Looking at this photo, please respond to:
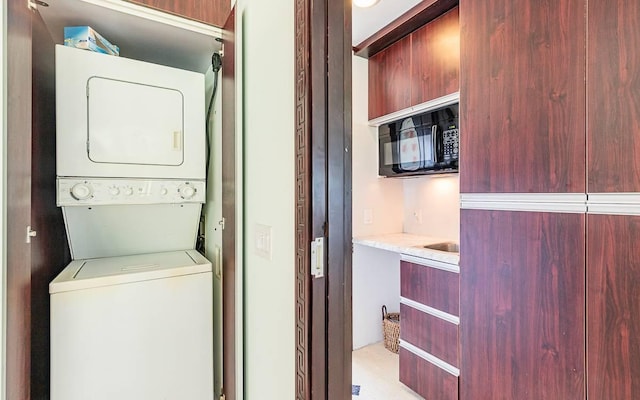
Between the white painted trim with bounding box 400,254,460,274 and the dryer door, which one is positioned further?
the white painted trim with bounding box 400,254,460,274

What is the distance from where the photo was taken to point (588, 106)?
115 centimetres

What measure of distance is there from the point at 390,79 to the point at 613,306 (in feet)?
6.83

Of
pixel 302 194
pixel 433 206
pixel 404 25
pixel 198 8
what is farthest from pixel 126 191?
pixel 433 206

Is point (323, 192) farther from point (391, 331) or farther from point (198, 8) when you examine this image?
point (391, 331)

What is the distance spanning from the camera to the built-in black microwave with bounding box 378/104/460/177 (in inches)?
81.1

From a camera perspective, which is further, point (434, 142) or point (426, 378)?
point (434, 142)

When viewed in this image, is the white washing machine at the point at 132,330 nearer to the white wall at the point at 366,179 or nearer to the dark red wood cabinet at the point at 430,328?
the dark red wood cabinet at the point at 430,328

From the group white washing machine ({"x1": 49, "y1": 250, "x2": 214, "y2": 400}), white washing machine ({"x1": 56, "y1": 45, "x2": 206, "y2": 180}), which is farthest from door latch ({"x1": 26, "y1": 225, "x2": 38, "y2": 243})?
white washing machine ({"x1": 56, "y1": 45, "x2": 206, "y2": 180})

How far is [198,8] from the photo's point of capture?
4.94ft

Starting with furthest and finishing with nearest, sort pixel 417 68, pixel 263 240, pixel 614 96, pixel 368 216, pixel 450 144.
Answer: pixel 368 216
pixel 417 68
pixel 450 144
pixel 263 240
pixel 614 96

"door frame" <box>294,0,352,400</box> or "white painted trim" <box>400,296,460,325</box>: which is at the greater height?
"door frame" <box>294,0,352,400</box>

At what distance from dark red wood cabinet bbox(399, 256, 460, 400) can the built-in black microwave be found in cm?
71

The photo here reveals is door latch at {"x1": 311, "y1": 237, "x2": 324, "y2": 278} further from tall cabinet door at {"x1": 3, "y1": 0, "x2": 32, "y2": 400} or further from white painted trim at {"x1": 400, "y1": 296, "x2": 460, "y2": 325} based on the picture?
white painted trim at {"x1": 400, "y1": 296, "x2": 460, "y2": 325}

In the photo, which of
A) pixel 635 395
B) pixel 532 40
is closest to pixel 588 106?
pixel 532 40
